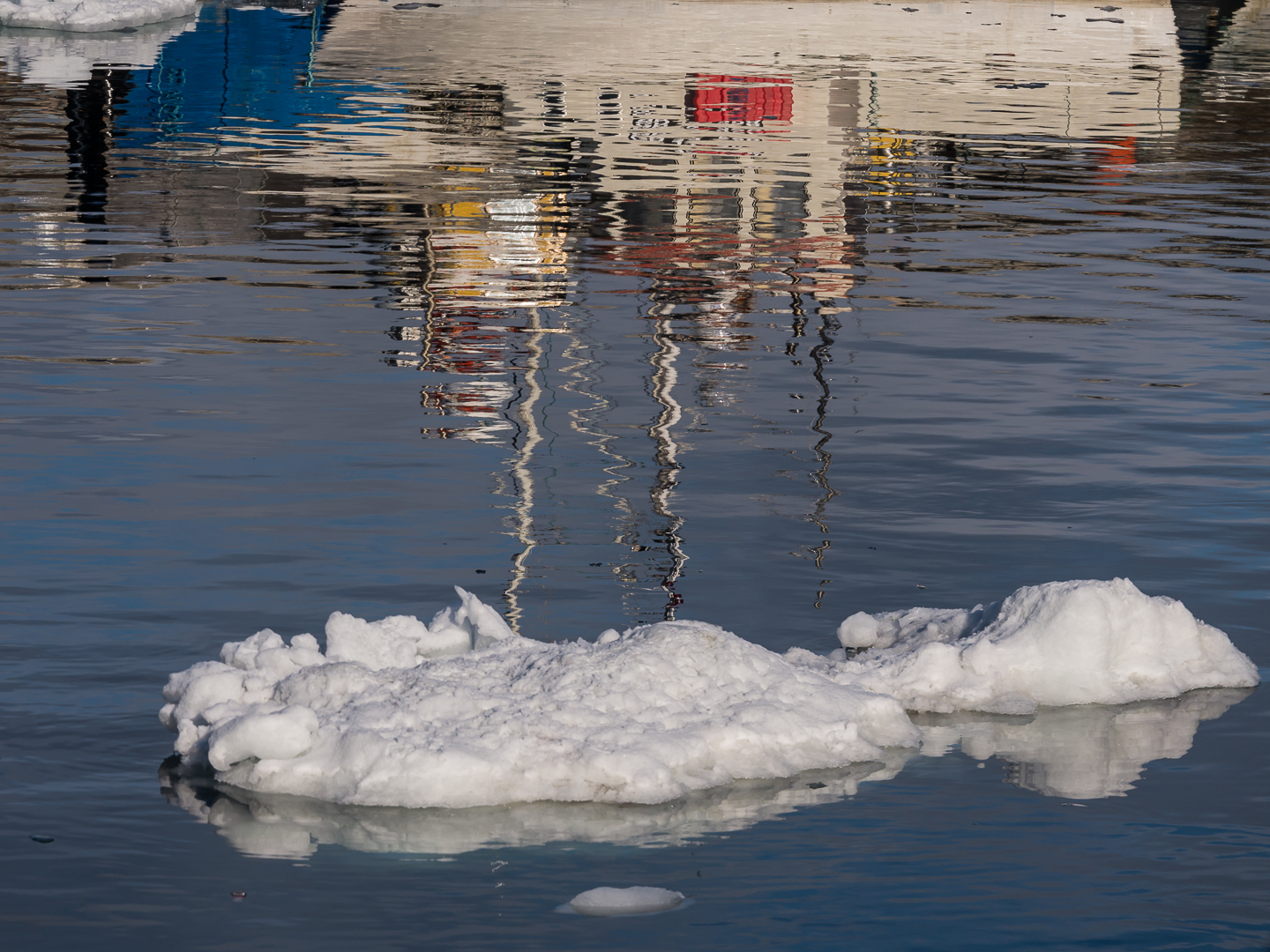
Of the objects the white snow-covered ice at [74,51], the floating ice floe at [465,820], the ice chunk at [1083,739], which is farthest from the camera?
the white snow-covered ice at [74,51]

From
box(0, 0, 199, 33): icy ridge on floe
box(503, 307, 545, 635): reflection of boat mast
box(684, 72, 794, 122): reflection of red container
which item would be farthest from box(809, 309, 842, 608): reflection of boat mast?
box(0, 0, 199, 33): icy ridge on floe

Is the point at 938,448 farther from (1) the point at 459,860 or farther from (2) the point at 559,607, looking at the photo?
(1) the point at 459,860

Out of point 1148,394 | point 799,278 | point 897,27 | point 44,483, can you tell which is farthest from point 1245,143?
point 897,27

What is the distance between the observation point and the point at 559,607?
341 inches

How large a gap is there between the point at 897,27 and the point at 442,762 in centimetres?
6755

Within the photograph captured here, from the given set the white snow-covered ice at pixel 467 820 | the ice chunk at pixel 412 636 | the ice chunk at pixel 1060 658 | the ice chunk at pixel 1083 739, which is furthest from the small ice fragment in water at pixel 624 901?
the ice chunk at pixel 1060 658

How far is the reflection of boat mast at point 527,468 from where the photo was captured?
8.96 m

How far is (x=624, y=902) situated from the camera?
5.71 meters

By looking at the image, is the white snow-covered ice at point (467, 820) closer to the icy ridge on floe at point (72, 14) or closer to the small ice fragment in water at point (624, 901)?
the small ice fragment in water at point (624, 901)

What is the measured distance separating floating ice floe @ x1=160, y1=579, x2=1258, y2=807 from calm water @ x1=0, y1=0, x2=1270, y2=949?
0.13m

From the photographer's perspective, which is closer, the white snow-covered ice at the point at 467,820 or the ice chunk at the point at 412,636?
the white snow-covered ice at the point at 467,820

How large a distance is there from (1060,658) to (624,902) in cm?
272

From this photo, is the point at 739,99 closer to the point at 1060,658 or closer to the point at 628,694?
the point at 1060,658

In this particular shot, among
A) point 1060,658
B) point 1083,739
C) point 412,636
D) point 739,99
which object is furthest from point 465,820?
point 739,99
